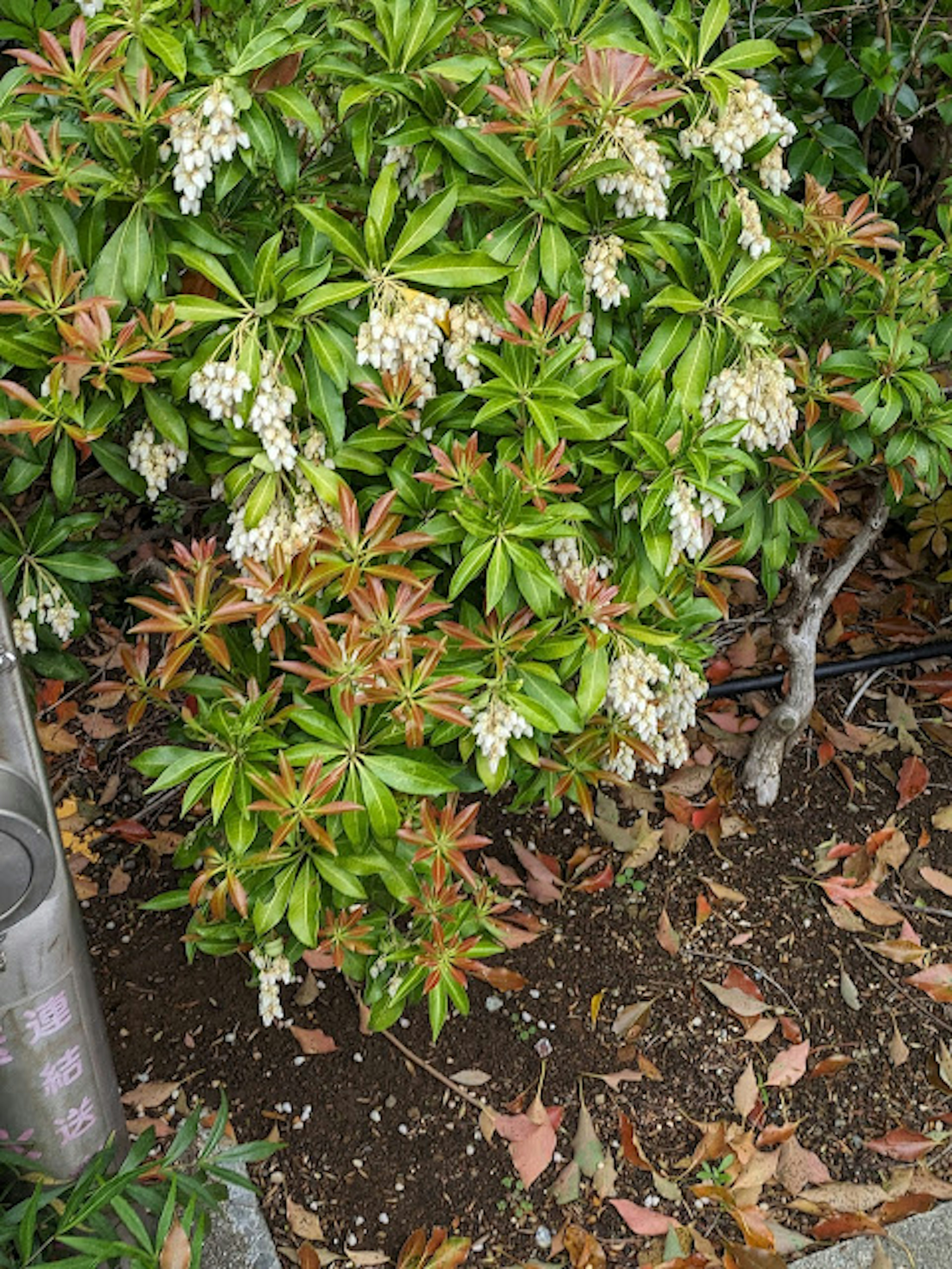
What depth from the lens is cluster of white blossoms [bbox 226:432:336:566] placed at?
2082mm

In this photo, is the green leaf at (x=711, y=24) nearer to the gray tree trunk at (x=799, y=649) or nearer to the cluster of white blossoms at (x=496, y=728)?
the cluster of white blossoms at (x=496, y=728)

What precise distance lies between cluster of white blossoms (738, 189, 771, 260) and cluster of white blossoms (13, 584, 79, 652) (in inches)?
55.3

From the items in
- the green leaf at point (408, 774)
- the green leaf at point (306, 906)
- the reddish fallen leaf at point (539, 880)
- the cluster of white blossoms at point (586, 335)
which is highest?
the cluster of white blossoms at point (586, 335)

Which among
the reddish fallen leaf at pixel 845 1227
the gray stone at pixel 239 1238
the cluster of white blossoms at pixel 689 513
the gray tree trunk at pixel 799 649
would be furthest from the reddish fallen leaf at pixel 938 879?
the gray stone at pixel 239 1238

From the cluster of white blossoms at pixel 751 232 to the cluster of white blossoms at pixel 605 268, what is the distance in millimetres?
227

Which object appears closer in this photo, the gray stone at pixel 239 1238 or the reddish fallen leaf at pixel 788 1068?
the gray stone at pixel 239 1238

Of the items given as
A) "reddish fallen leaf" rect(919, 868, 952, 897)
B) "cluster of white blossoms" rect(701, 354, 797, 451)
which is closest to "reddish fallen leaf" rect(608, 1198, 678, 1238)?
"reddish fallen leaf" rect(919, 868, 952, 897)

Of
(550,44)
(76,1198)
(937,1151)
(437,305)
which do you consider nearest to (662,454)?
(437,305)

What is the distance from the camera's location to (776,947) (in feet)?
10.4

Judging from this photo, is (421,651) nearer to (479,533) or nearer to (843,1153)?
(479,533)

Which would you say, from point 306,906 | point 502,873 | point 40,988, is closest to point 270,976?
point 306,906

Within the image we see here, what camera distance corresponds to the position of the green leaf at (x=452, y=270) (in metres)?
1.99

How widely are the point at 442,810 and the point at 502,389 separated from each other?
2.57ft

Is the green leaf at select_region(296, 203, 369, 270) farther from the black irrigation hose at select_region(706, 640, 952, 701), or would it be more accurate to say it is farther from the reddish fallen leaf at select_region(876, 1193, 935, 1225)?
the reddish fallen leaf at select_region(876, 1193, 935, 1225)
